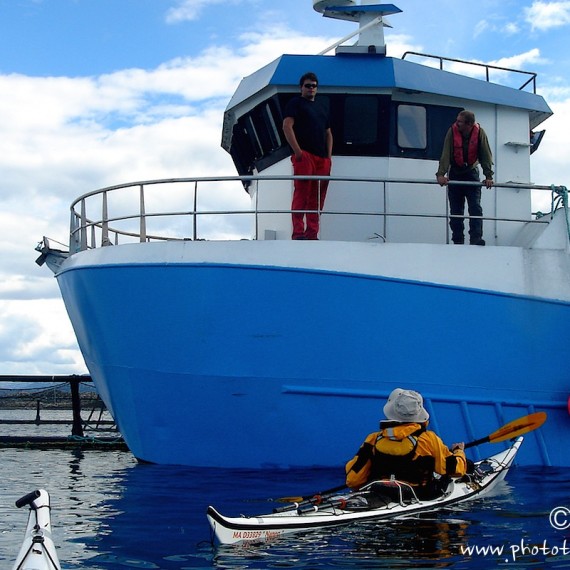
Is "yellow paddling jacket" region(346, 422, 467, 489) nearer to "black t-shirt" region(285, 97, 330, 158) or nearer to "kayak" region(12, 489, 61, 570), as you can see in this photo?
"kayak" region(12, 489, 61, 570)

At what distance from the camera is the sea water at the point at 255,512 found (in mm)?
5934

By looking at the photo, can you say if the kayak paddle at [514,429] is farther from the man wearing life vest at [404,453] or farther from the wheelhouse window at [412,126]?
the wheelhouse window at [412,126]

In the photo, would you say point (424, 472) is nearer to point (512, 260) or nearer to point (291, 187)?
point (512, 260)

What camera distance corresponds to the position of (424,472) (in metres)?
7.24

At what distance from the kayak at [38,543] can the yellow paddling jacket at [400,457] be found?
286 cm

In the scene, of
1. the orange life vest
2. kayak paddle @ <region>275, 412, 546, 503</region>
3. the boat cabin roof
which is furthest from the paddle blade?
the boat cabin roof

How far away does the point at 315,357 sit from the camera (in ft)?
30.3

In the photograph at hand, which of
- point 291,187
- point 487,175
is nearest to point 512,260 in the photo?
point 487,175

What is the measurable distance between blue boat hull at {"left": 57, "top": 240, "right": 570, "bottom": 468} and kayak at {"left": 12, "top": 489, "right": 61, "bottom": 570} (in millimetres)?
4295

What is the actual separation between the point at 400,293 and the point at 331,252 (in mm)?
803

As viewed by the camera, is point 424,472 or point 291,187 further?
point 291,187

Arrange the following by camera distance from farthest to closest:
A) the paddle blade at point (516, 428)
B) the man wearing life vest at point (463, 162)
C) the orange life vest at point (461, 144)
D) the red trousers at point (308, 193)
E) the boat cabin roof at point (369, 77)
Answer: the boat cabin roof at point (369, 77), the orange life vest at point (461, 144), the man wearing life vest at point (463, 162), the red trousers at point (308, 193), the paddle blade at point (516, 428)

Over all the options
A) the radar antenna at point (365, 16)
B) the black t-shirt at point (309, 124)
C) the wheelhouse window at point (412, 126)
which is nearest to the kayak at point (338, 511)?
the black t-shirt at point (309, 124)

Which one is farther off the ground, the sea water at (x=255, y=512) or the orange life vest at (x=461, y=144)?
the orange life vest at (x=461, y=144)
